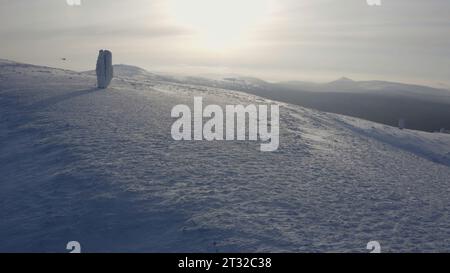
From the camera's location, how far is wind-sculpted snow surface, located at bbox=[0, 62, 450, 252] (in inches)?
327

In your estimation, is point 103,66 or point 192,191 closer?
point 192,191

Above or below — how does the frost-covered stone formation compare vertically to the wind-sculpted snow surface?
above

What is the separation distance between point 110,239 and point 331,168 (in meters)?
7.63

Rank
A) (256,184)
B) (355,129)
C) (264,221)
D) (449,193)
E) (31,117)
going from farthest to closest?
1. (355,129)
2. (31,117)
3. (449,193)
4. (256,184)
5. (264,221)

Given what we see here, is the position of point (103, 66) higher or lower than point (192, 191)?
higher

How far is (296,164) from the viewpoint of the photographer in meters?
13.3

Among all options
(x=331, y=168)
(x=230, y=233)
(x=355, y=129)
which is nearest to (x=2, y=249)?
(x=230, y=233)

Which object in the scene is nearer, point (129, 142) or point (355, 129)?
point (129, 142)

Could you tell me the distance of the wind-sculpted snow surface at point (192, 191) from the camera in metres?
→ 8.31

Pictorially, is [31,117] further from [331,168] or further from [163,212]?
[331,168]

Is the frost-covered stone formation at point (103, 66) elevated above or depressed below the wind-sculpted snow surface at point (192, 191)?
above

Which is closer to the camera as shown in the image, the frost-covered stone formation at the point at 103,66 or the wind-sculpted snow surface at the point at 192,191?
the wind-sculpted snow surface at the point at 192,191

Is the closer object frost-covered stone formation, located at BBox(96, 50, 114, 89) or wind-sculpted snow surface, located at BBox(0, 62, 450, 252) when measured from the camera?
wind-sculpted snow surface, located at BBox(0, 62, 450, 252)

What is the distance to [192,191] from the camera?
1024cm
